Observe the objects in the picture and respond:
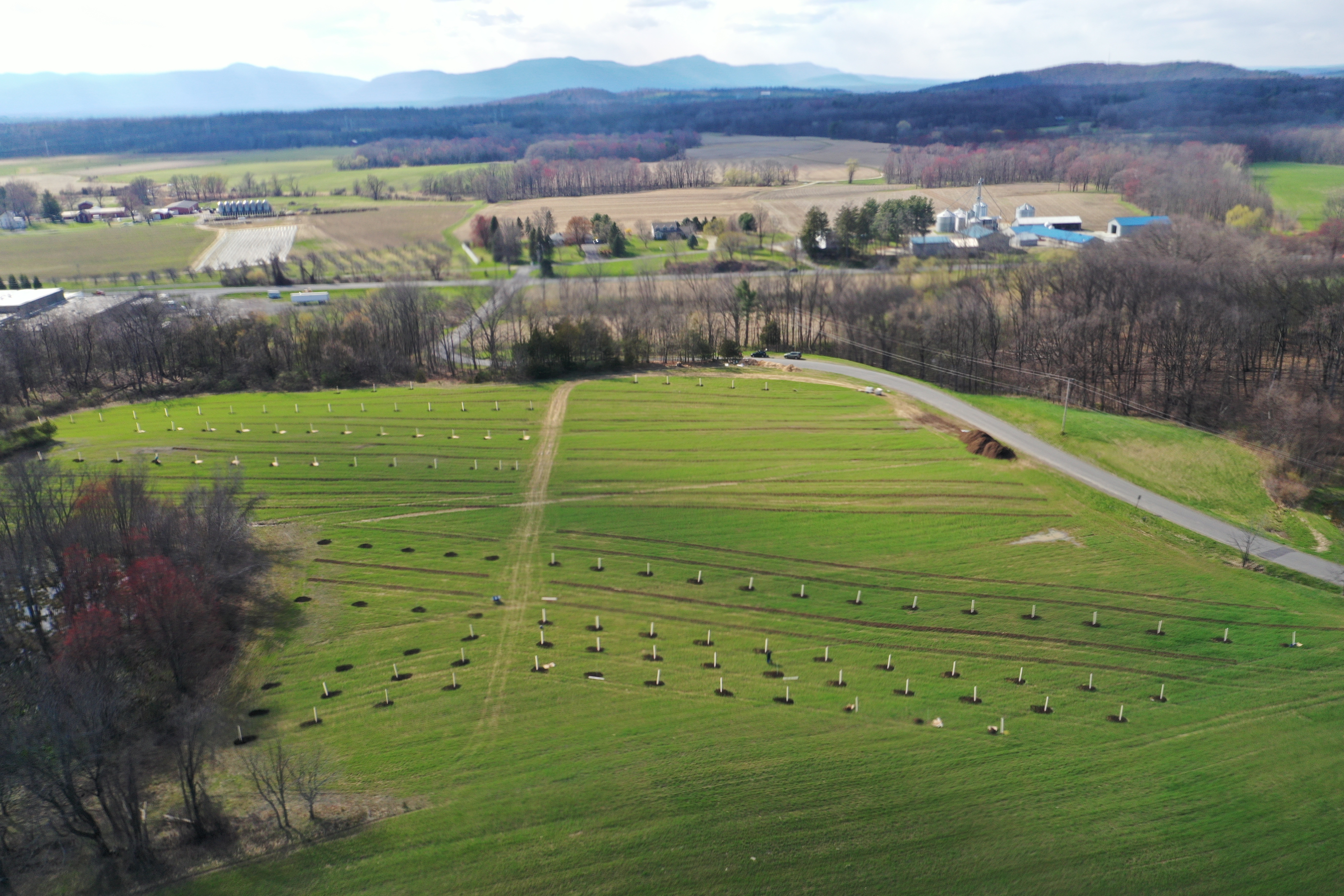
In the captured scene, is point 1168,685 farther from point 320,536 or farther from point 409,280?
point 409,280

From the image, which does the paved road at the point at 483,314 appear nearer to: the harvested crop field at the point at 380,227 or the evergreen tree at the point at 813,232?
the harvested crop field at the point at 380,227

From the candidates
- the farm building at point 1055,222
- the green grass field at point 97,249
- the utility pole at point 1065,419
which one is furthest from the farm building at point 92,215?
the utility pole at point 1065,419

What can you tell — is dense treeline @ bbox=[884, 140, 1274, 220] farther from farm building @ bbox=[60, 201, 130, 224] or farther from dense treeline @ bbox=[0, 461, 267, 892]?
farm building @ bbox=[60, 201, 130, 224]

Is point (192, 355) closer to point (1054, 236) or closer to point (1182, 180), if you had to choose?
point (1054, 236)

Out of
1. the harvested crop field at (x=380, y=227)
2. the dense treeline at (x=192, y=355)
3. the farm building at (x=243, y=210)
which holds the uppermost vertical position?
the farm building at (x=243, y=210)

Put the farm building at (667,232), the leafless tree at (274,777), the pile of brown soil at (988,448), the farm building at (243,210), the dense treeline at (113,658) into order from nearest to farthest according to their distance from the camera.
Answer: the dense treeline at (113,658) < the leafless tree at (274,777) < the pile of brown soil at (988,448) < the farm building at (667,232) < the farm building at (243,210)

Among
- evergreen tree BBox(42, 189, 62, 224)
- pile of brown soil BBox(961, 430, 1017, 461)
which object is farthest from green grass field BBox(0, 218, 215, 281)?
pile of brown soil BBox(961, 430, 1017, 461)

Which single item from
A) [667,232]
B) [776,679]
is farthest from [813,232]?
[776,679]
